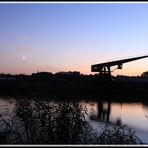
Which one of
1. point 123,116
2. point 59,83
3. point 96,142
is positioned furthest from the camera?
point 59,83

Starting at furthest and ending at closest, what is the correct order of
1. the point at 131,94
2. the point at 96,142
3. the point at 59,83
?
the point at 59,83 < the point at 131,94 < the point at 96,142

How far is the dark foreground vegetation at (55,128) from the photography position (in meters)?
7.89

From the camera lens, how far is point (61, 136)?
800cm

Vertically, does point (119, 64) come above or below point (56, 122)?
above

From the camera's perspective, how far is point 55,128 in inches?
327

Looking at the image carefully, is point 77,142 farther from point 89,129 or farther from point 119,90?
point 119,90

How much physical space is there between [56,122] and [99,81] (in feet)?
131

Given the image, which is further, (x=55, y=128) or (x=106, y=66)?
(x=106, y=66)

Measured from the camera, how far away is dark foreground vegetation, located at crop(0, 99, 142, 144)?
789cm

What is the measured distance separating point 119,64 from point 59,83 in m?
10.4

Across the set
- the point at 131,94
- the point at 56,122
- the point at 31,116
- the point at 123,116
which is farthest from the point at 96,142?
the point at 131,94

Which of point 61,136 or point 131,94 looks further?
point 131,94

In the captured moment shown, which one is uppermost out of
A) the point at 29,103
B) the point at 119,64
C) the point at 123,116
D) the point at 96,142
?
the point at 119,64

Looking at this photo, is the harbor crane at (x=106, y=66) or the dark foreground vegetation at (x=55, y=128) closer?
the dark foreground vegetation at (x=55, y=128)
